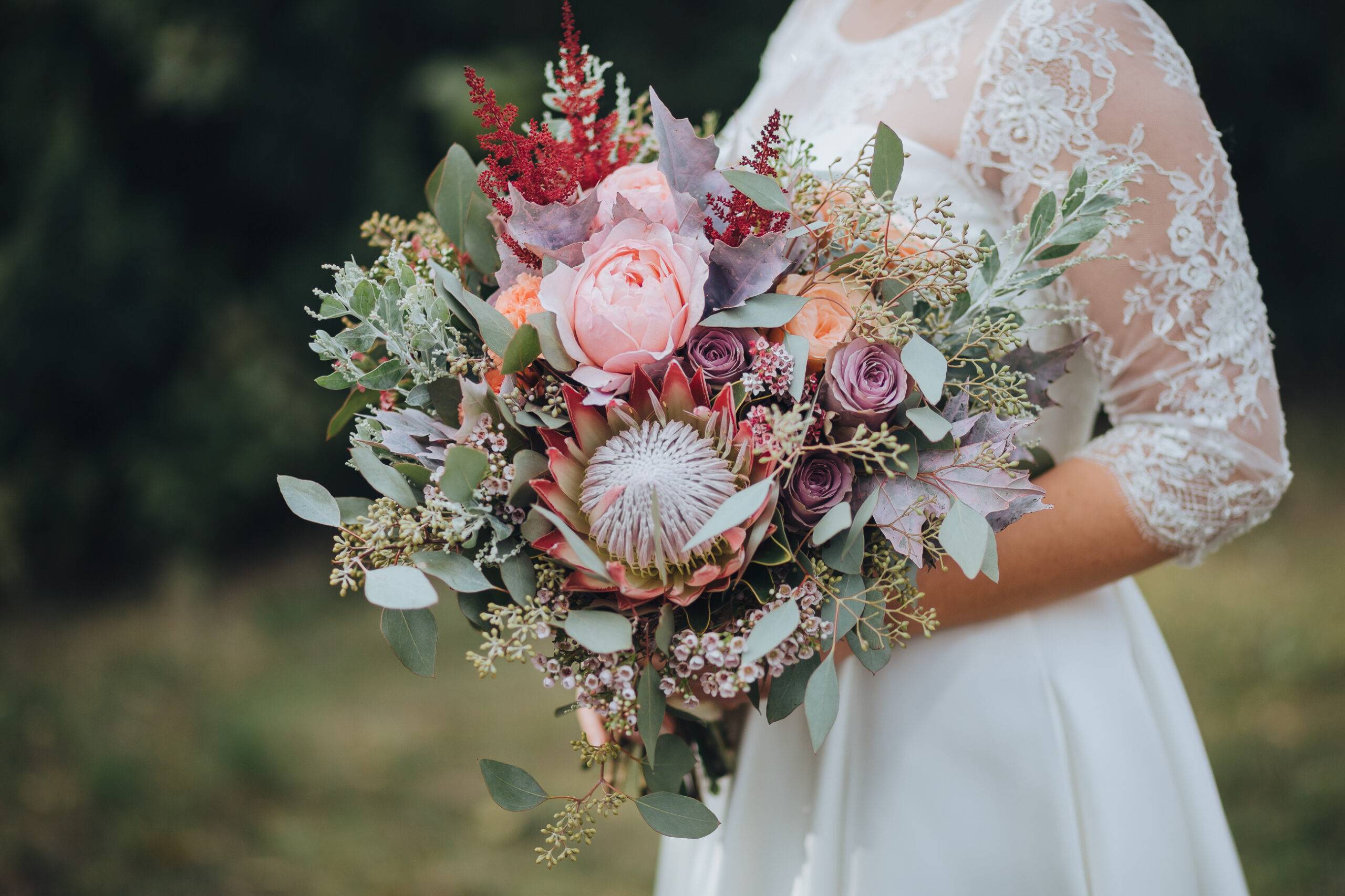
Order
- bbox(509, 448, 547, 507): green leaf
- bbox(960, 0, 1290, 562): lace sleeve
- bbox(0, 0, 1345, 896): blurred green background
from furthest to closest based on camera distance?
bbox(0, 0, 1345, 896): blurred green background → bbox(960, 0, 1290, 562): lace sleeve → bbox(509, 448, 547, 507): green leaf

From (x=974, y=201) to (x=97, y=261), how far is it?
4.25 meters

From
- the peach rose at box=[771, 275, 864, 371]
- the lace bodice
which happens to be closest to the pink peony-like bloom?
the peach rose at box=[771, 275, 864, 371]

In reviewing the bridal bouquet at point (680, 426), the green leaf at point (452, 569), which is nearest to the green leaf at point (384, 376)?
the bridal bouquet at point (680, 426)

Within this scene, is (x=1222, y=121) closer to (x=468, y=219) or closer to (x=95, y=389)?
(x=468, y=219)

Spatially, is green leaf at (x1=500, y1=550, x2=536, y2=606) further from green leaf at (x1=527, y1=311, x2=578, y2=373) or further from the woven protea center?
green leaf at (x1=527, y1=311, x2=578, y2=373)

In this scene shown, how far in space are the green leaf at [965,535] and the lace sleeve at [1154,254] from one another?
0.45m

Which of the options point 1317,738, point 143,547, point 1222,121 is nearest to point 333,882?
point 143,547

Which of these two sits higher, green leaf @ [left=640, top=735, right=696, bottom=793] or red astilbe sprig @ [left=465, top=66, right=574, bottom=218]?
red astilbe sprig @ [left=465, top=66, right=574, bottom=218]

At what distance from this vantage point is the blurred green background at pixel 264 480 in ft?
10.7

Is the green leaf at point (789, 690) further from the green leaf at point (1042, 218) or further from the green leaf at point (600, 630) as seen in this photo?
the green leaf at point (1042, 218)

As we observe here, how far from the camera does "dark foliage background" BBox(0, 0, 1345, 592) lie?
434cm

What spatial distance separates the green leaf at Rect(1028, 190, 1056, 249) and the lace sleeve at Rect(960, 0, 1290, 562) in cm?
22

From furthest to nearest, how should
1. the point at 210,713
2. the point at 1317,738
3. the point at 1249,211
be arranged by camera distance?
the point at 1249,211
the point at 210,713
the point at 1317,738

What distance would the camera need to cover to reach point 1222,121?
5.38 m
